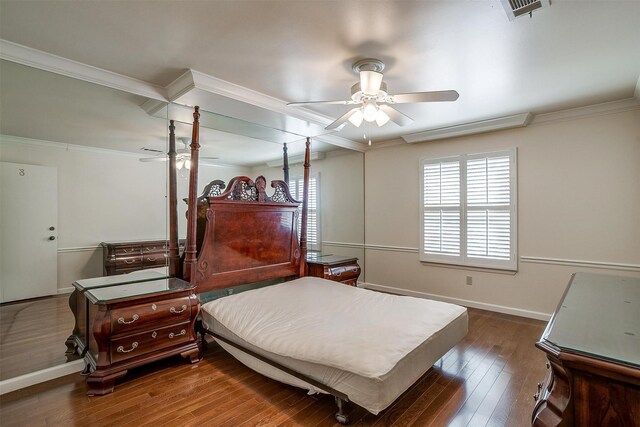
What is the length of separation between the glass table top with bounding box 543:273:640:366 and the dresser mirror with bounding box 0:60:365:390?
299 cm

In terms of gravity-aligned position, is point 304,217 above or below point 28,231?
above

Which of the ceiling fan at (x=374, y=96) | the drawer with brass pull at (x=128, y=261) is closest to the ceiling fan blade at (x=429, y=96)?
the ceiling fan at (x=374, y=96)

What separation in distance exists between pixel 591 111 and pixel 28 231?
5866mm

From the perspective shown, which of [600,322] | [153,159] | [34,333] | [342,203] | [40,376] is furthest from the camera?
[342,203]

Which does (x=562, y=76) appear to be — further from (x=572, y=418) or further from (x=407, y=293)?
(x=407, y=293)

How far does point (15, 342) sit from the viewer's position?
2.71m

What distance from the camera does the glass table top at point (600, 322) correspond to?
0.94 m

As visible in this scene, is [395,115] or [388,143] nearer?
[395,115]

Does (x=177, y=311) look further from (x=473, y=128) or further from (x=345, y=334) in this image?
(x=473, y=128)

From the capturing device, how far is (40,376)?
7.73 feet

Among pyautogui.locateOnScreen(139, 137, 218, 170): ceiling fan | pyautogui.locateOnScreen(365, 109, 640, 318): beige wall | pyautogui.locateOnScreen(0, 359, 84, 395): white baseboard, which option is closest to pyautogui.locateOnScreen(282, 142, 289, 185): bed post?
pyautogui.locateOnScreen(139, 137, 218, 170): ceiling fan

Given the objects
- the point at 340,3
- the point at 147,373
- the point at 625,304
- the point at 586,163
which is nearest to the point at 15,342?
the point at 147,373

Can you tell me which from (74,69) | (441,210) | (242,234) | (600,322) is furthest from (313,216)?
(600,322)

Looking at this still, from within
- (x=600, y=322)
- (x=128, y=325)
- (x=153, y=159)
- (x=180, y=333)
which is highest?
(x=153, y=159)
